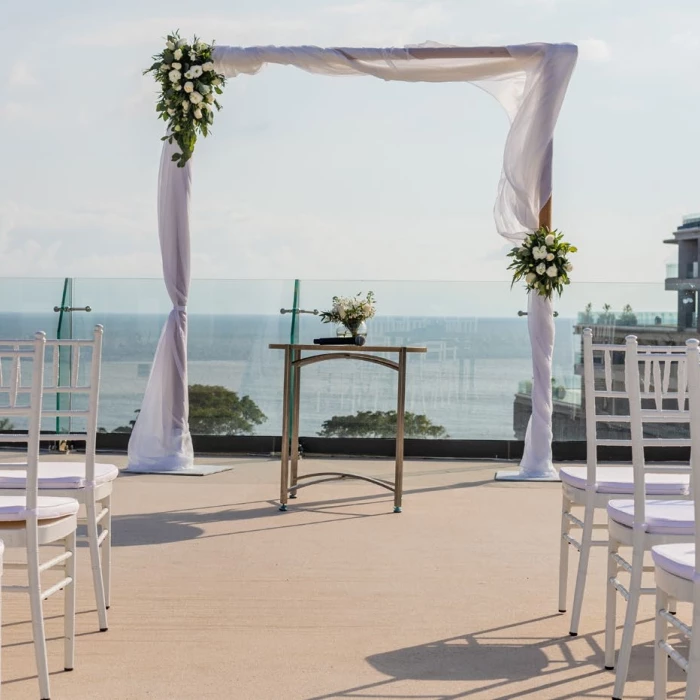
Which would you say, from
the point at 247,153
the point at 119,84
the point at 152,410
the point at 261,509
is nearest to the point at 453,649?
the point at 261,509

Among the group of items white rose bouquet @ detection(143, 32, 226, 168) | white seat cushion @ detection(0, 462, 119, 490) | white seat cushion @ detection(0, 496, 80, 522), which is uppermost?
white rose bouquet @ detection(143, 32, 226, 168)

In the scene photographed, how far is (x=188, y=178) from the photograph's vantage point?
6.27 metres

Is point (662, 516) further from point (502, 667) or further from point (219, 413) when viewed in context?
point (219, 413)

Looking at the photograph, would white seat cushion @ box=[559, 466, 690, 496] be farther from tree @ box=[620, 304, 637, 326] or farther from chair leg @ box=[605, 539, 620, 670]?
tree @ box=[620, 304, 637, 326]

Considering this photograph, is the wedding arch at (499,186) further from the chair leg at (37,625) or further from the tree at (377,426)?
the chair leg at (37,625)

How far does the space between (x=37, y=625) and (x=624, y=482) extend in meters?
1.71

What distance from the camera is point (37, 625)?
254 centimetres

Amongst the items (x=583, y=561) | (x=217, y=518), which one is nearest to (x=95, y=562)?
(x=583, y=561)

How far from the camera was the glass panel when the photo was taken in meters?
7.45

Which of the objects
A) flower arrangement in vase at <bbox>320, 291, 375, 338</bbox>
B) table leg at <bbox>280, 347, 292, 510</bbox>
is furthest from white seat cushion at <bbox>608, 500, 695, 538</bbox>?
flower arrangement in vase at <bbox>320, 291, 375, 338</bbox>

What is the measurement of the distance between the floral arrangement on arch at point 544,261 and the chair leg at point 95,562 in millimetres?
3703

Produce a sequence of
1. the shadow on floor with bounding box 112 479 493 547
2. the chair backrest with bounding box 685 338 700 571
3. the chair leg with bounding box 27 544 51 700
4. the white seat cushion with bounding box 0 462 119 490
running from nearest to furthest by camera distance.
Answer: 1. the chair backrest with bounding box 685 338 700 571
2. the chair leg with bounding box 27 544 51 700
3. the white seat cushion with bounding box 0 462 119 490
4. the shadow on floor with bounding box 112 479 493 547

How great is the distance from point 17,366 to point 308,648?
1126 millimetres

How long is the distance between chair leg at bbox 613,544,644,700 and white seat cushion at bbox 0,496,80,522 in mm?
1446
